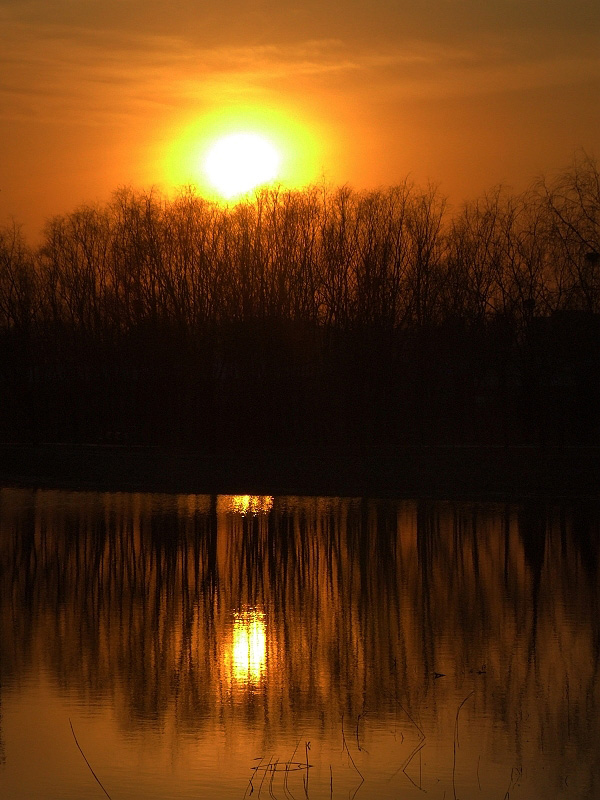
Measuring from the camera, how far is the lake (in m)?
6.33

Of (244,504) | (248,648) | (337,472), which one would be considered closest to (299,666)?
(248,648)

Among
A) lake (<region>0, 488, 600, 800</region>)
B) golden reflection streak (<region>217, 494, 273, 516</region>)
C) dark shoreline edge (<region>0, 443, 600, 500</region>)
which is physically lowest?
lake (<region>0, 488, 600, 800</region>)

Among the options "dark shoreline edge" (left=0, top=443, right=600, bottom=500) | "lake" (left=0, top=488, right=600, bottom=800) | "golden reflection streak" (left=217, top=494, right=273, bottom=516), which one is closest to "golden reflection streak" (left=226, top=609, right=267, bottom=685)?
"lake" (left=0, top=488, right=600, bottom=800)

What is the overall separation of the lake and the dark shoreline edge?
30.0 ft

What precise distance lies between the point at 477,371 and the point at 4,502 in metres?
22.3

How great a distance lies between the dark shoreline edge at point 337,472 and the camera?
26781 mm

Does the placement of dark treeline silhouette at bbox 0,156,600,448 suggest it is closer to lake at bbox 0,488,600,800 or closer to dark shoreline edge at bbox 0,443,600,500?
dark shoreline edge at bbox 0,443,600,500

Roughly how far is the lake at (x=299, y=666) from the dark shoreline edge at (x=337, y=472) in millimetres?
9149

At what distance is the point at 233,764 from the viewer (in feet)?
21.1

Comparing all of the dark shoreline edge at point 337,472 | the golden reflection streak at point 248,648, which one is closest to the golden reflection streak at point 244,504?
the dark shoreline edge at point 337,472

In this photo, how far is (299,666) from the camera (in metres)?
8.88

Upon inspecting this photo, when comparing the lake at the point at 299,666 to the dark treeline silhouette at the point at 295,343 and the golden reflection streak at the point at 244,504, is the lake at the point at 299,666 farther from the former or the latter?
the dark treeline silhouette at the point at 295,343

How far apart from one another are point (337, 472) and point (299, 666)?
21416mm

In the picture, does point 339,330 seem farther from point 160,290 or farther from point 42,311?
point 42,311
